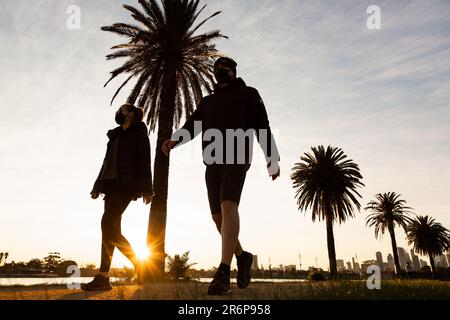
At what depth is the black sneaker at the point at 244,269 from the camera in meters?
3.29

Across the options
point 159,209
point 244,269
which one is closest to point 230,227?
point 244,269

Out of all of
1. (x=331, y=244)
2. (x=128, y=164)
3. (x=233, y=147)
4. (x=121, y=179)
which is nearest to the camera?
(x=233, y=147)

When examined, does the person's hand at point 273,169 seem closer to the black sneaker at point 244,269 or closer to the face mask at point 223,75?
the black sneaker at point 244,269

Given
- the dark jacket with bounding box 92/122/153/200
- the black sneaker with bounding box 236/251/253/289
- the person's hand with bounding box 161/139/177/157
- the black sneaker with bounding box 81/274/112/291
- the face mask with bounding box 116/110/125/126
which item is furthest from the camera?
the face mask with bounding box 116/110/125/126

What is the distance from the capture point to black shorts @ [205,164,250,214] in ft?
9.94

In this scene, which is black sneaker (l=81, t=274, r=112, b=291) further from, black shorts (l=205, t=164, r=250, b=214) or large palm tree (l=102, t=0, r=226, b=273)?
large palm tree (l=102, t=0, r=226, b=273)

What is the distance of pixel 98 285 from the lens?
11.3 feet

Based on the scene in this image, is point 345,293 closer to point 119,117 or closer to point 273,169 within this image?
point 273,169

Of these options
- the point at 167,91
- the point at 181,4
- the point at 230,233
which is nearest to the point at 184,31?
the point at 181,4

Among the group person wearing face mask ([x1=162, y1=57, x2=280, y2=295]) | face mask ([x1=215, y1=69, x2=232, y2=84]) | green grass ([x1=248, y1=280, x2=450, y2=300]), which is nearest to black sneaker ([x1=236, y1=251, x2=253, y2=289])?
person wearing face mask ([x1=162, y1=57, x2=280, y2=295])

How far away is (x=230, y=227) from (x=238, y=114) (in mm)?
1011

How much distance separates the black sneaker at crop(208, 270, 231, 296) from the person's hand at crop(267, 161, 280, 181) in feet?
3.43

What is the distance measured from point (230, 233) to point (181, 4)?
46.1ft
